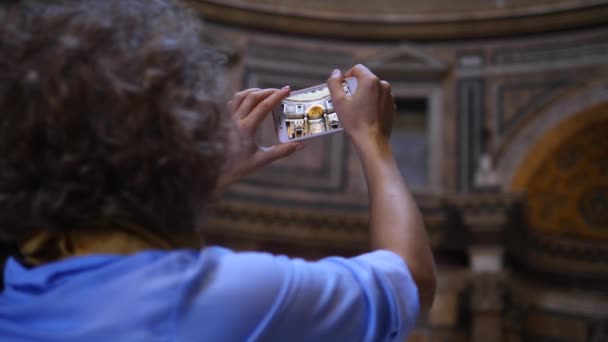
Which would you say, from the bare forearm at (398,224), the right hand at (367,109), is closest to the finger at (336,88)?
the right hand at (367,109)

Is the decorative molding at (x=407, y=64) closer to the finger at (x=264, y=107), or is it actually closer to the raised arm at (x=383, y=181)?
the finger at (x=264, y=107)

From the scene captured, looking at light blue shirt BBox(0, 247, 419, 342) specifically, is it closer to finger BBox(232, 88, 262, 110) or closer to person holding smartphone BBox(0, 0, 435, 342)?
person holding smartphone BBox(0, 0, 435, 342)

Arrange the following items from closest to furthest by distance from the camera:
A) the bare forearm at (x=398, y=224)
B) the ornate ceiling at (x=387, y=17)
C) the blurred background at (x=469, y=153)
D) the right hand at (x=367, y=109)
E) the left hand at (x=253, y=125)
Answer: the bare forearm at (x=398, y=224)
the right hand at (x=367, y=109)
the left hand at (x=253, y=125)
the blurred background at (x=469, y=153)
the ornate ceiling at (x=387, y=17)

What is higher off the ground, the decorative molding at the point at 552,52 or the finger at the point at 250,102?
the finger at the point at 250,102

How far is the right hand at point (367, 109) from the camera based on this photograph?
0.86 metres

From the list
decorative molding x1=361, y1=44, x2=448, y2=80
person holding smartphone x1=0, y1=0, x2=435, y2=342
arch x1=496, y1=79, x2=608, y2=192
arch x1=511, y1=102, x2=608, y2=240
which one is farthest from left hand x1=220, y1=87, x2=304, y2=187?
decorative molding x1=361, y1=44, x2=448, y2=80

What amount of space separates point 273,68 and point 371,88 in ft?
19.9

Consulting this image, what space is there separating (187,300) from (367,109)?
0.42m

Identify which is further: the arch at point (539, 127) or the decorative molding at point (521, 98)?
the decorative molding at point (521, 98)

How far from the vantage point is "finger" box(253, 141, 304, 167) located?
1049mm

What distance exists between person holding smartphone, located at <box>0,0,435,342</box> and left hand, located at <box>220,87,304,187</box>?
0.34 meters

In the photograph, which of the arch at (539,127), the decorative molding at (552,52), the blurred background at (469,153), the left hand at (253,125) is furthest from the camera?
the decorative molding at (552,52)

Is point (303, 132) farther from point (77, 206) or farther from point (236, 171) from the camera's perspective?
point (77, 206)

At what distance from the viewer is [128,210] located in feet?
2.02
